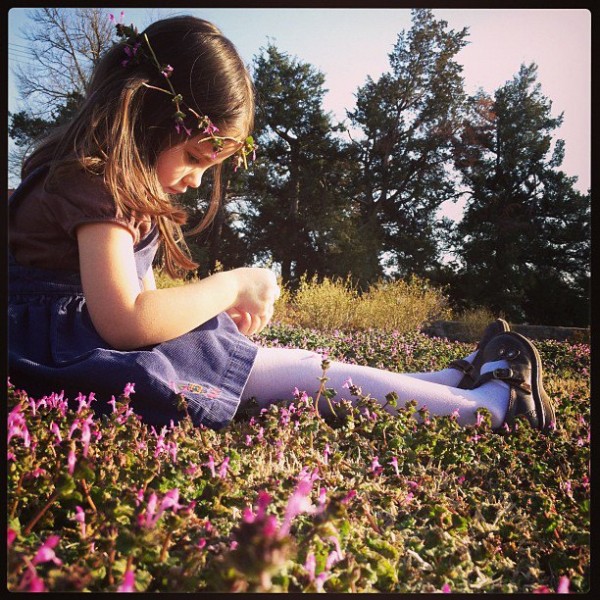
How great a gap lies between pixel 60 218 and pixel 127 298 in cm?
40

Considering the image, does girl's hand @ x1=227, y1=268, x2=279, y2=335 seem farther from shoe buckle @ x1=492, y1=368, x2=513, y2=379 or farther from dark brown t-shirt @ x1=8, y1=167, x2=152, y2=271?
shoe buckle @ x1=492, y1=368, x2=513, y2=379

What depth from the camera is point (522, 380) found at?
2.33 meters

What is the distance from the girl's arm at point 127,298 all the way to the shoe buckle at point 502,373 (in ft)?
4.03

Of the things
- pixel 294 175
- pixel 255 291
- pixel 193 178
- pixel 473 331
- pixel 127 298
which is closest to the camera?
pixel 127 298

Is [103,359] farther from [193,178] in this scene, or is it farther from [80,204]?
[193,178]

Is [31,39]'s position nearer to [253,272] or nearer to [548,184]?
[253,272]

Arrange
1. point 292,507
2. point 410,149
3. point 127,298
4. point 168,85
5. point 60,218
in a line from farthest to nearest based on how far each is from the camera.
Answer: point 410,149 → point 168,85 → point 60,218 → point 127,298 → point 292,507

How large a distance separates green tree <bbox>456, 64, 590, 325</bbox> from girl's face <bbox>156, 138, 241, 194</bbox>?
183 centimetres

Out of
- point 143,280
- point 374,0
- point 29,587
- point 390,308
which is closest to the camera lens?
point 29,587

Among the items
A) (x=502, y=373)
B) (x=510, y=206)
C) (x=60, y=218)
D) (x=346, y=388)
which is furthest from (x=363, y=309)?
(x=60, y=218)

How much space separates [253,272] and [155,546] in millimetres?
1313

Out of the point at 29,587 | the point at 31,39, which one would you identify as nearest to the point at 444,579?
the point at 29,587

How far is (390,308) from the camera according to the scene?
27.7ft

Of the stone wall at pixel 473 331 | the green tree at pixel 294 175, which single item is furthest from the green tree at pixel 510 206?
the green tree at pixel 294 175
